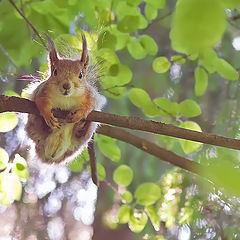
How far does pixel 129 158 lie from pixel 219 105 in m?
0.51

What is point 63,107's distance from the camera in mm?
1019

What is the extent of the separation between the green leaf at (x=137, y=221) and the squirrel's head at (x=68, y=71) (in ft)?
1.68

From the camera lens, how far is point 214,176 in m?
0.22

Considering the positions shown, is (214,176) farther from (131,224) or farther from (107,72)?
(131,224)

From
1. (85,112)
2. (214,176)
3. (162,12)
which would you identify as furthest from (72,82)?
(162,12)

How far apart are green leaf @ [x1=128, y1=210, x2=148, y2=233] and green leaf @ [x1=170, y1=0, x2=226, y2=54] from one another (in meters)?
1.15

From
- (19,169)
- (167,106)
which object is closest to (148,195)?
(167,106)

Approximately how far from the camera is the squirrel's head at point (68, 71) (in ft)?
3.23

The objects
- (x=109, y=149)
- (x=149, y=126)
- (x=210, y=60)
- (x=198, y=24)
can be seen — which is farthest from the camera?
(x=109, y=149)

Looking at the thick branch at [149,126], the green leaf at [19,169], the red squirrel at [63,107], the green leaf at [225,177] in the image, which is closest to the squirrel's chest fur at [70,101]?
the red squirrel at [63,107]

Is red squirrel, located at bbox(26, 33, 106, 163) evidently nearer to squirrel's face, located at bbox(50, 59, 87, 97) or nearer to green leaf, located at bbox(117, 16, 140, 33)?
squirrel's face, located at bbox(50, 59, 87, 97)

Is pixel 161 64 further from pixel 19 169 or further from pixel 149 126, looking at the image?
pixel 19 169

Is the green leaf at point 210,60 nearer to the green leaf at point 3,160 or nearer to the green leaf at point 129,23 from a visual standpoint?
the green leaf at point 129,23

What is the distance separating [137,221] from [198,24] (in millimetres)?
1186
